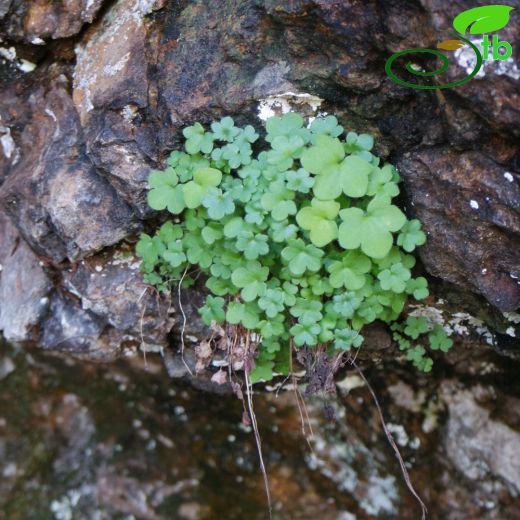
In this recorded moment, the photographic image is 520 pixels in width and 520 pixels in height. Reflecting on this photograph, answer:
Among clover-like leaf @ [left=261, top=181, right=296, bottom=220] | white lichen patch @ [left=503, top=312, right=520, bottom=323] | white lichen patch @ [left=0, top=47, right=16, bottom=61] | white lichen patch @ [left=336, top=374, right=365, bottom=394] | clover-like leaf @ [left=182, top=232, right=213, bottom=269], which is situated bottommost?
white lichen patch @ [left=336, top=374, right=365, bottom=394]

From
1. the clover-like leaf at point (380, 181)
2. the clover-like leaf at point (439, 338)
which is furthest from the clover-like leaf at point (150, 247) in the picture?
the clover-like leaf at point (439, 338)

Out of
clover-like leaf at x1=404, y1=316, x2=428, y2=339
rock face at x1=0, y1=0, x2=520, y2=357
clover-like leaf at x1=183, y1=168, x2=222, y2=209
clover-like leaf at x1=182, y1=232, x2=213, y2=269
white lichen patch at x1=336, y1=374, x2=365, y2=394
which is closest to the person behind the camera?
rock face at x1=0, y1=0, x2=520, y2=357

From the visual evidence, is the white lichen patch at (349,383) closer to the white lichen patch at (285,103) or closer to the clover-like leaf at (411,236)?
the clover-like leaf at (411,236)

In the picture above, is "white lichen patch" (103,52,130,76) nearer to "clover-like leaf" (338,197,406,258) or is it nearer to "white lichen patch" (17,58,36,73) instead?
"white lichen patch" (17,58,36,73)

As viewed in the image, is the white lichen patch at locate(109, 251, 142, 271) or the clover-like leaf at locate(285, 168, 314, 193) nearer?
the clover-like leaf at locate(285, 168, 314, 193)

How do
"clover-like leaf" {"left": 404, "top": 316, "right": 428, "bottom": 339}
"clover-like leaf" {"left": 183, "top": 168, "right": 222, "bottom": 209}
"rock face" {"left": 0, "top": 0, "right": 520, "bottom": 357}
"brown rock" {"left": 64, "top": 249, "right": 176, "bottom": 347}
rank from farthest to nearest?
"brown rock" {"left": 64, "top": 249, "right": 176, "bottom": 347}, "clover-like leaf" {"left": 404, "top": 316, "right": 428, "bottom": 339}, "clover-like leaf" {"left": 183, "top": 168, "right": 222, "bottom": 209}, "rock face" {"left": 0, "top": 0, "right": 520, "bottom": 357}

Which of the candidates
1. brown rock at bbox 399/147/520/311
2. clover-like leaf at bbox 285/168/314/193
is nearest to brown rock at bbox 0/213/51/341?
clover-like leaf at bbox 285/168/314/193
